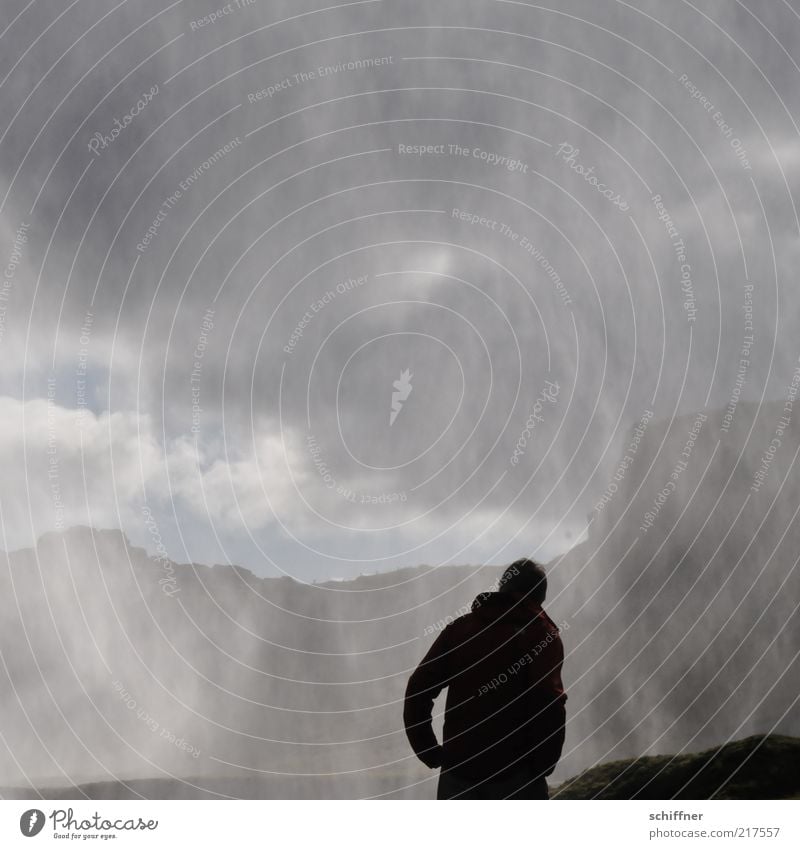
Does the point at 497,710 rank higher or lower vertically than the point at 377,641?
lower

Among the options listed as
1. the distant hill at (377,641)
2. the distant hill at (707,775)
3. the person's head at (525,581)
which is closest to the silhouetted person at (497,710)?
the person's head at (525,581)

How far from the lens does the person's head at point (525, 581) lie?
4.32 metres

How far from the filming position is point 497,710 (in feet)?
13.2

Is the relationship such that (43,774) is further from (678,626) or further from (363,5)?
(363,5)

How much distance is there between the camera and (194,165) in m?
4.87

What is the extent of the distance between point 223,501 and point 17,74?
128 inches

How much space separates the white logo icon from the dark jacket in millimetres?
1707

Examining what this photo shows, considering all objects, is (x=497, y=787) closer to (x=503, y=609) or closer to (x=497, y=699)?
(x=497, y=699)

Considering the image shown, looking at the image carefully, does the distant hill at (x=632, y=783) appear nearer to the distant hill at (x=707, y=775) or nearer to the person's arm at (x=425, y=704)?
the distant hill at (x=707, y=775)

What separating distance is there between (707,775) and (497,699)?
1.57 meters

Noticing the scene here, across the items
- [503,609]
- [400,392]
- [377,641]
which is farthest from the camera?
[400,392]

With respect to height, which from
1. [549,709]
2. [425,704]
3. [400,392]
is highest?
[400,392]

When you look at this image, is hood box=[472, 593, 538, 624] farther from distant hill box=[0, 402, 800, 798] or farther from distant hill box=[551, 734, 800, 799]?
distant hill box=[551, 734, 800, 799]

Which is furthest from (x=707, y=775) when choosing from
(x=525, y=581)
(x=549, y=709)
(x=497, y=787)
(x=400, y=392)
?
(x=400, y=392)
